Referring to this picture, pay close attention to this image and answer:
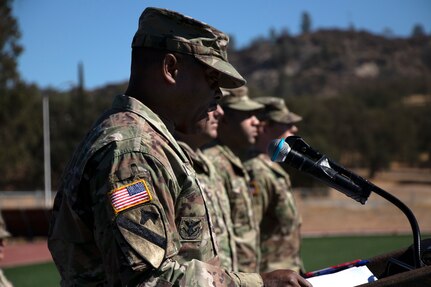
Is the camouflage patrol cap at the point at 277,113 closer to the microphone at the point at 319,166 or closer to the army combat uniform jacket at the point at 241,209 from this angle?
the army combat uniform jacket at the point at 241,209

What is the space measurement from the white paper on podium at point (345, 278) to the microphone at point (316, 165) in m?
0.32

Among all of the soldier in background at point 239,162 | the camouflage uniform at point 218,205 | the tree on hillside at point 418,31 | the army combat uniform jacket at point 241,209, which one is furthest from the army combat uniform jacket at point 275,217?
the tree on hillside at point 418,31

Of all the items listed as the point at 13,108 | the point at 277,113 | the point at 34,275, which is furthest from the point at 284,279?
the point at 13,108

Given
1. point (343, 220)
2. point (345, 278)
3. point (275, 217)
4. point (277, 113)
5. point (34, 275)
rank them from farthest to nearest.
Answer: point (343, 220), point (34, 275), point (277, 113), point (275, 217), point (345, 278)

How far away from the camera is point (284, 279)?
2336 mm

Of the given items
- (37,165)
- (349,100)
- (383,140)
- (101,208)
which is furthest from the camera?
(349,100)

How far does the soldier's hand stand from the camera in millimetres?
2311

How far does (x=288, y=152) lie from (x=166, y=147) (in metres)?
0.43

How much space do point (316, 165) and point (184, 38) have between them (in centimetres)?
67

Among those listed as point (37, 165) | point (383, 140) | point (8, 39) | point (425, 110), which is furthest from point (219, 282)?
point (425, 110)

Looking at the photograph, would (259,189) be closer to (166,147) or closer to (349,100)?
(166,147)

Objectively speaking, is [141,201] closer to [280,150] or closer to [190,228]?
[190,228]

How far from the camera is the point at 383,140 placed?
4806cm

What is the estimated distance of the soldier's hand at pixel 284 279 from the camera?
2.31 meters
